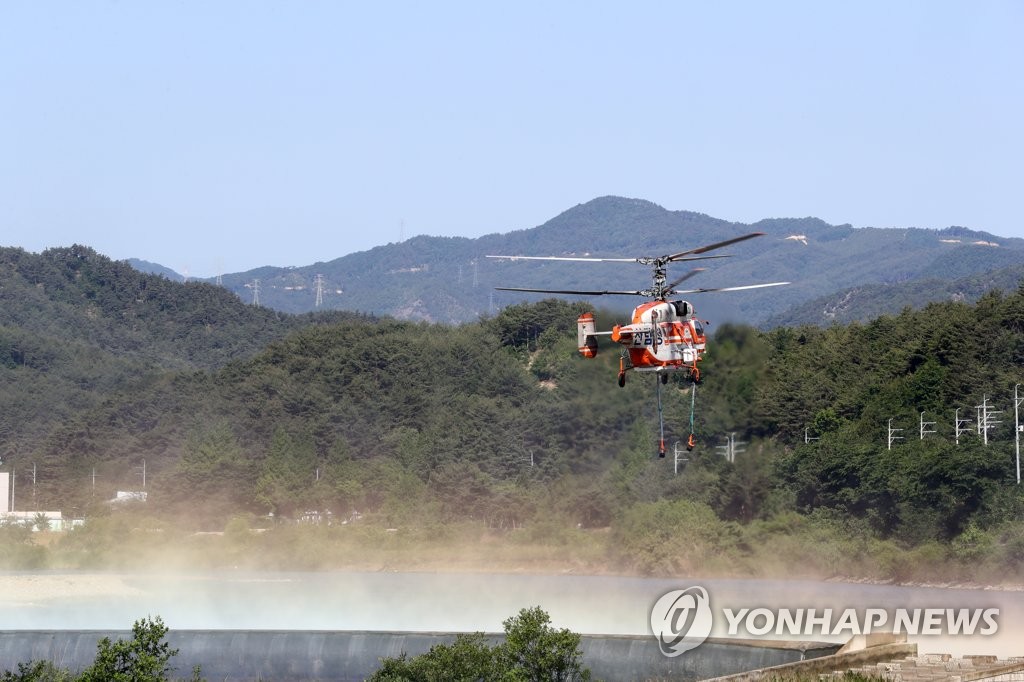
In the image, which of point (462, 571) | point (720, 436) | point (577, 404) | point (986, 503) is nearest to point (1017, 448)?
point (986, 503)

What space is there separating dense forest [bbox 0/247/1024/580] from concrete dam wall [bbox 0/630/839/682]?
12.1 meters

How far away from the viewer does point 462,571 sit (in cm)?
11494

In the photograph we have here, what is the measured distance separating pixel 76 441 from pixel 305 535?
39513mm

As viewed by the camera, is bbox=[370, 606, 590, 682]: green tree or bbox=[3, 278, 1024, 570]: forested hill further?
bbox=[3, 278, 1024, 570]: forested hill

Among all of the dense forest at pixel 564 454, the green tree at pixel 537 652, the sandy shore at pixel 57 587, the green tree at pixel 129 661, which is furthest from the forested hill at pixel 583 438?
the green tree at pixel 129 661

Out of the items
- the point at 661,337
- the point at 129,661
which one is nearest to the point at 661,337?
the point at 661,337

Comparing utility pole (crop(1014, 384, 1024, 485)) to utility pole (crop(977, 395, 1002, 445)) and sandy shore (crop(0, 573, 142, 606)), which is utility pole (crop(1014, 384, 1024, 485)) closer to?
utility pole (crop(977, 395, 1002, 445))

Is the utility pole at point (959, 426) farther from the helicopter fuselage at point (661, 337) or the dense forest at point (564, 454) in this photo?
the helicopter fuselage at point (661, 337)

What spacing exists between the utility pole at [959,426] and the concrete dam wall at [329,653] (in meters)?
47.0

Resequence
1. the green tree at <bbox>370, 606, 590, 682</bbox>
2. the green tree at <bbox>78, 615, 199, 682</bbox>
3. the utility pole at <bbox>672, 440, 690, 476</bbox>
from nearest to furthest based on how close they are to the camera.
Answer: the green tree at <bbox>78, 615, 199, 682</bbox>
the green tree at <bbox>370, 606, 590, 682</bbox>
the utility pole at <bbox>672, 440, 690, 476</bbox>

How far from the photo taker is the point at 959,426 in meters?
107

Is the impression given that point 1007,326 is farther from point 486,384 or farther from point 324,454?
point 324,454

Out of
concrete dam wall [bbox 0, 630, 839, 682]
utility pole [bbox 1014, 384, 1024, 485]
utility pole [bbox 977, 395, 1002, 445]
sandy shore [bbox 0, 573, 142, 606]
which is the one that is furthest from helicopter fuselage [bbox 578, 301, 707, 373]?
sandy shore [bbox 0, 573, 142, 606]

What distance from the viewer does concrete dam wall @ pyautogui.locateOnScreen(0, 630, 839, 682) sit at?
58.4 metres
